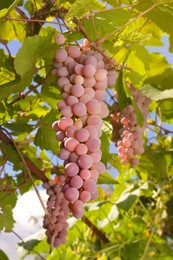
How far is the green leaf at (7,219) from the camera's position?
42.2 inches

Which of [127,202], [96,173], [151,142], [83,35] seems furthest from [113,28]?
[151,142]

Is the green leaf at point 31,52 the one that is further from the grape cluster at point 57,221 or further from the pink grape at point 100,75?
the grape cluster at point 57,221

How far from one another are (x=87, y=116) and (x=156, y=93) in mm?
744

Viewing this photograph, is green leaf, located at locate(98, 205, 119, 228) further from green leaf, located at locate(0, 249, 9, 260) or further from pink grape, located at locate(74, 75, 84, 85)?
pink grape, located at locate(74, 75, 84, 85)

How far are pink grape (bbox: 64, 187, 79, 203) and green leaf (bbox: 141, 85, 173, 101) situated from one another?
77cm

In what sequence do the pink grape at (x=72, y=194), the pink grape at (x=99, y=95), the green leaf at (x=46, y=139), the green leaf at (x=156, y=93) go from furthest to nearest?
1. the green leaf at (x=156, y=93)
2. the green leaf at (x=46, y=139)
3. the pink grape at (x=99, y=95)
4. the pink grape at (x=72, y=194)

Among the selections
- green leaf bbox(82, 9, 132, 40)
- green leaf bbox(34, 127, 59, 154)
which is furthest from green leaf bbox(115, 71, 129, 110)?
green leaf bbox(82, 9, 132, 40)

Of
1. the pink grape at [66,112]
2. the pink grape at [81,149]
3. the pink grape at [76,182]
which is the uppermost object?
the pink grape at [66,112]

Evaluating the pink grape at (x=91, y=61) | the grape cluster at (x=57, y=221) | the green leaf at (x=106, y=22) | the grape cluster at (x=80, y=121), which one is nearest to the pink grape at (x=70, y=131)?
the grape cluster at (x=80, y=121)

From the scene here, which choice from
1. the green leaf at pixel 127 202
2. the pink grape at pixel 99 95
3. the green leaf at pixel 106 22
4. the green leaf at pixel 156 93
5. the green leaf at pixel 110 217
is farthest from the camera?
the green leaf at pixel 110 217

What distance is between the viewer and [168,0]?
737mm

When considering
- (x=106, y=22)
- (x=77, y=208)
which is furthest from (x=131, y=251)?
(x=77, y=208)

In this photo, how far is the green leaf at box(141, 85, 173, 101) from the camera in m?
1.25

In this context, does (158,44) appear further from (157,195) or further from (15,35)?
(157,195)
